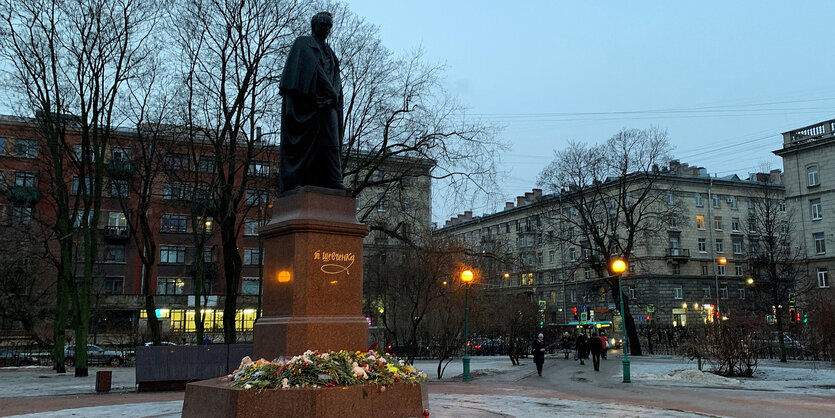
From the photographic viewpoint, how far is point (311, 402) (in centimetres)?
790

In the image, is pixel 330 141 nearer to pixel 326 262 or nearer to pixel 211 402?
pixel 326 262

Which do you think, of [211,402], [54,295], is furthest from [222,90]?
[54,295]

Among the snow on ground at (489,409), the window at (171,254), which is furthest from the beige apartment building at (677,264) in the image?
the snow on ground at (489,409)

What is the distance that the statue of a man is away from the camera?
36.4 feet

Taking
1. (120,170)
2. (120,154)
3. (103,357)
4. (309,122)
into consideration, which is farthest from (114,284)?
(309,122)

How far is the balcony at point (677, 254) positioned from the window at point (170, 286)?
48.9 metres

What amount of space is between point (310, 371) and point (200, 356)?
48.6 feet

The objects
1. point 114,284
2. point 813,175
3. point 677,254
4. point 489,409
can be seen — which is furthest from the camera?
point 677,254

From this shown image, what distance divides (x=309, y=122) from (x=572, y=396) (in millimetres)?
10969

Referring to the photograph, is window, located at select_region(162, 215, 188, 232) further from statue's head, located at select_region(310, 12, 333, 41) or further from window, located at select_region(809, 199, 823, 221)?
window, located at select_region(809, 199, 823, 221)

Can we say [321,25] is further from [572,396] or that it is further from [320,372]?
[572,396]

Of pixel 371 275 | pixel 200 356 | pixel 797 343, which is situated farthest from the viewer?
pixel 371 275

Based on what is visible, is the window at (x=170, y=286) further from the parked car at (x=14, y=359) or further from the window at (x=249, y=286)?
the parked car at (x=14, y=359)

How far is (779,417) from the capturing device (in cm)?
1331
